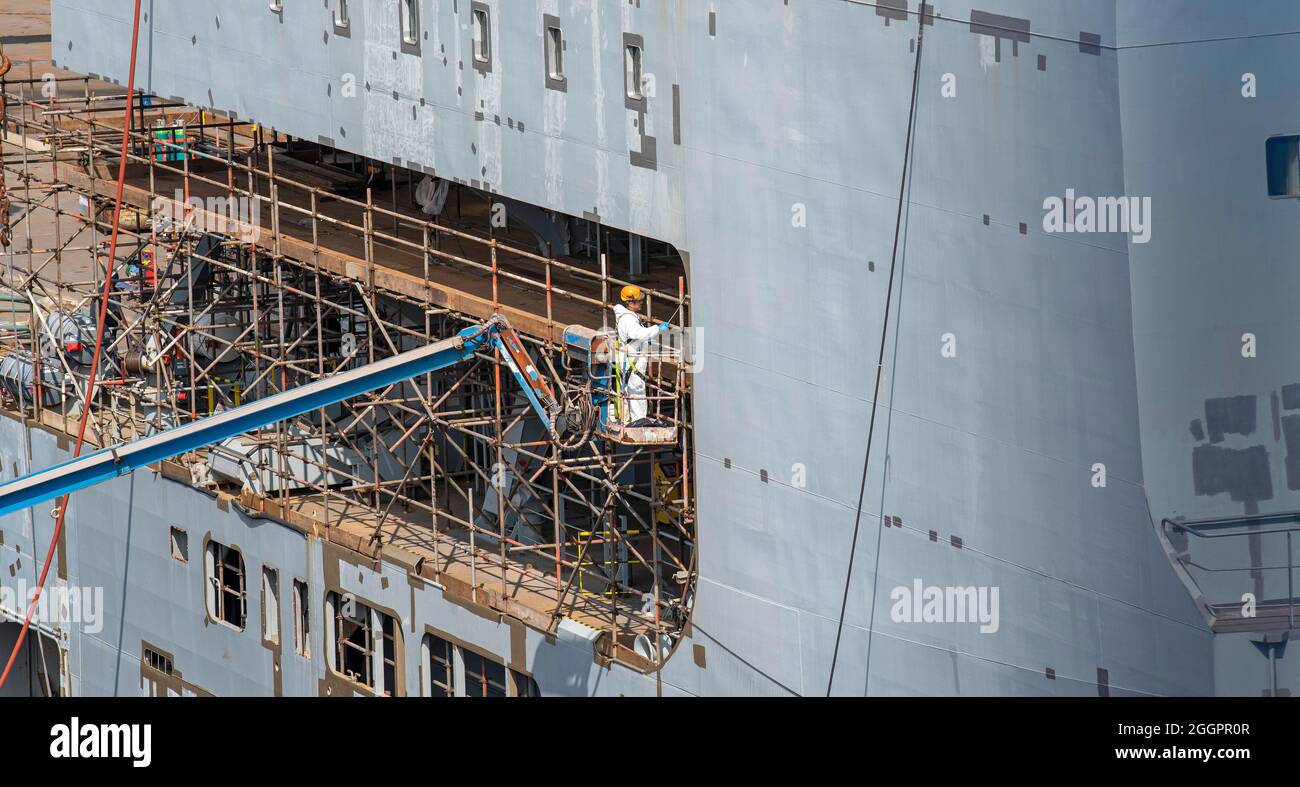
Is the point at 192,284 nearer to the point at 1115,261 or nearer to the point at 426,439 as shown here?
the point at 426,439

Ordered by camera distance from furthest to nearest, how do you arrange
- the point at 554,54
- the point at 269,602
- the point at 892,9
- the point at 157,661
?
the point at 157,661
the point at 269,602
the point at 554,54
the point at 892,9

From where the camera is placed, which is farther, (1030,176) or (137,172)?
(137,172)

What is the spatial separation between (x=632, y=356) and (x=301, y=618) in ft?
36.9

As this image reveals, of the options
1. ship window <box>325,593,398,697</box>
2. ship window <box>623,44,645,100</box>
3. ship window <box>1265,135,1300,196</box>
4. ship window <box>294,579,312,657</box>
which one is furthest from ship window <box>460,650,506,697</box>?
ship window <box>1265,135,1300,196</box>

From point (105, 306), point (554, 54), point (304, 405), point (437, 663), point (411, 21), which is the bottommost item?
point (437, 663)

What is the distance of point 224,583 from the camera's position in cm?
3972

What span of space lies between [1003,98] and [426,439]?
1278 centimetres

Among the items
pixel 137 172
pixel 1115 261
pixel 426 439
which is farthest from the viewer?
pixel 137 172

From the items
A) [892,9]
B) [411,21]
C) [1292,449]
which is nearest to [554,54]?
[411,21]

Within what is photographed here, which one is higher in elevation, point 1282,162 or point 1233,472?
point 1282,162

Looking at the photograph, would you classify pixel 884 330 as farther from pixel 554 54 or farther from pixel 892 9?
pixel 554 54

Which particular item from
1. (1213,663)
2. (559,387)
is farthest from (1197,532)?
(559,387)

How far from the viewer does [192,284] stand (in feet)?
134

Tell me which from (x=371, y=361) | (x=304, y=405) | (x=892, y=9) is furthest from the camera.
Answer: (x=371, y=361)
